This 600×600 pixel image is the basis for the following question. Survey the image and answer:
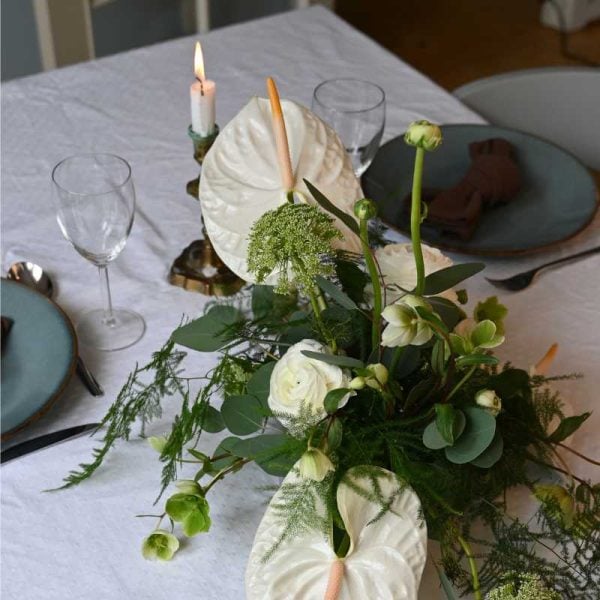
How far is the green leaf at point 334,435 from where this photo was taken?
617 millimetres

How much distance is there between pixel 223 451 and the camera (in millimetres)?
733

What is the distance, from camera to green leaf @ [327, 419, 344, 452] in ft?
2.02

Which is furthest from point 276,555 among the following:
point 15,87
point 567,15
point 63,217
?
point 567,15

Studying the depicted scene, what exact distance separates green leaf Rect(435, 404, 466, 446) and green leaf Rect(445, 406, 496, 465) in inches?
0.4

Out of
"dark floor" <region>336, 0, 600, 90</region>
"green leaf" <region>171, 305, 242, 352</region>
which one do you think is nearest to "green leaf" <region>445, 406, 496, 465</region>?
"green leaf" <region>171, 305, 242, 352</region>

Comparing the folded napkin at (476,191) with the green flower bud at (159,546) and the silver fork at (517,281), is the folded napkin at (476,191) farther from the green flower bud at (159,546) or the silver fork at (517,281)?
the green flower bud at (159,546)

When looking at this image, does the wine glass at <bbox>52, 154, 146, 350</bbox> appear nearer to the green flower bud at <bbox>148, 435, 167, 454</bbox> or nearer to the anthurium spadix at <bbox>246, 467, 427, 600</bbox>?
the green flower bud at <bbox>148, 435, 167, 454</bbox>

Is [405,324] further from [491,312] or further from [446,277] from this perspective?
[491,312]

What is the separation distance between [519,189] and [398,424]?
556 mm

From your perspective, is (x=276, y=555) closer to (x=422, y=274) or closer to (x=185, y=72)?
(x=422, y=274)

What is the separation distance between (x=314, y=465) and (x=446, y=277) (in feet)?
0.55

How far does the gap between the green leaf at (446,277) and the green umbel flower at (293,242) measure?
71mm

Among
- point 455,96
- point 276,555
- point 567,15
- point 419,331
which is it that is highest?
point 419,331

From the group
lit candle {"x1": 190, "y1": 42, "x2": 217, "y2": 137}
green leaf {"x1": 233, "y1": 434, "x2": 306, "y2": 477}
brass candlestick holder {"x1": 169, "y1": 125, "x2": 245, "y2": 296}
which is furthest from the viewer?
brass candlestick holder {"x1": 169, "y1": 125, "x2": 245, "y2": 296}
